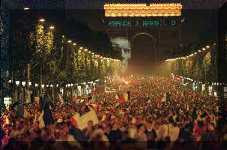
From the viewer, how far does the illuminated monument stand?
2842cm

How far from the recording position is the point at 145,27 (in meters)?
29.1

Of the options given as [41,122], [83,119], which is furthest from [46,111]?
[83,119]

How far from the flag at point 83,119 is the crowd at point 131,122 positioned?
12cm

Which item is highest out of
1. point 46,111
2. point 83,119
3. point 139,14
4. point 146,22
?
point 139,14

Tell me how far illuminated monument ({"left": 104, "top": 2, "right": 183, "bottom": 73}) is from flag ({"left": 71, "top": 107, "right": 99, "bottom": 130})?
128 inches

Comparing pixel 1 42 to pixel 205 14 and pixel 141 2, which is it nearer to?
pixel 141 2

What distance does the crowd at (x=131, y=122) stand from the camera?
83.1 ft

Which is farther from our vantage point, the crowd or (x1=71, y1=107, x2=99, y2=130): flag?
(x1=71, y1=107, x2=99, y2=130): flag

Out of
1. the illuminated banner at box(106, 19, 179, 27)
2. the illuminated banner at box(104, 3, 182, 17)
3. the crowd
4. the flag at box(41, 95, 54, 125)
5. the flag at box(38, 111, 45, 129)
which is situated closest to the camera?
the crowd

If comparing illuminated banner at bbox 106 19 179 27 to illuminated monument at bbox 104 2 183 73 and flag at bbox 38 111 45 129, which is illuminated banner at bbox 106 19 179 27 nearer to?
illuminated monument at bbox 104 2 183 73

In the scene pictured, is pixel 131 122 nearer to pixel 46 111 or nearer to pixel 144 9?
pixel 46 111

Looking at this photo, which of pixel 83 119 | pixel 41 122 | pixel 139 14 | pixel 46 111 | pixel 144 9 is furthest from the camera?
pixel 139 14

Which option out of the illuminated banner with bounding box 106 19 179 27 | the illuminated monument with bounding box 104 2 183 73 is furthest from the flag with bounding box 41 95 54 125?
the illuminated banner with bounding box 106 19 179 27

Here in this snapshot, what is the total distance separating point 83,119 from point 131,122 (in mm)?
1868
